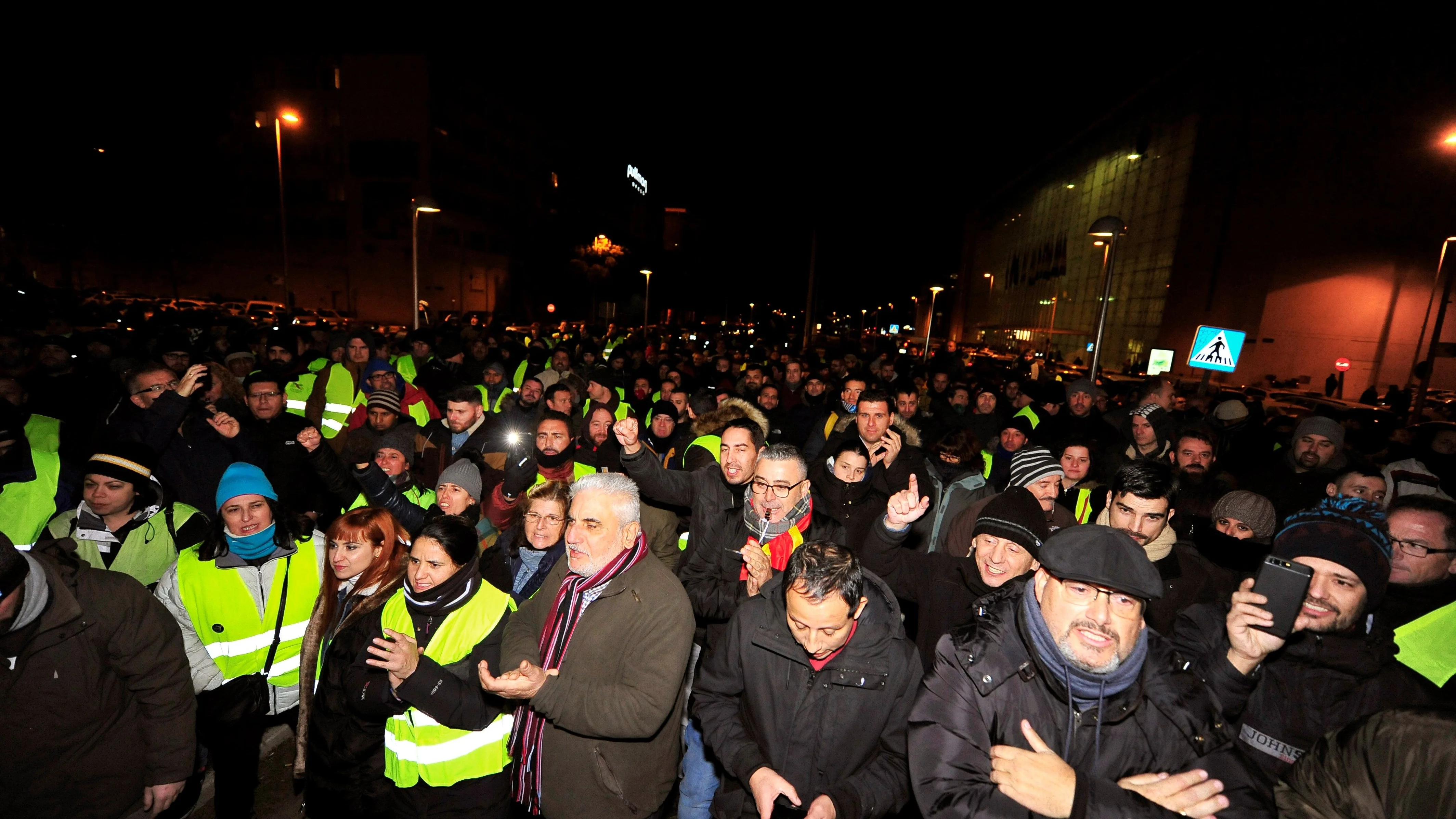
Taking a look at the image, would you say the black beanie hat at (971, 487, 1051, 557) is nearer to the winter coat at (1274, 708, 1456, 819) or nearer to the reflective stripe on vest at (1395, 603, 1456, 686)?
the winter coat at (1274, 708, 1456, 819)

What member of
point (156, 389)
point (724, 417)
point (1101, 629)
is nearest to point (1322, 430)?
point (724, 417)

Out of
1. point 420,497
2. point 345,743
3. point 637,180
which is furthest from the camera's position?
point 637,180

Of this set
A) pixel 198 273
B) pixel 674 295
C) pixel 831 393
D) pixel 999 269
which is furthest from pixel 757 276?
pixel 831 393

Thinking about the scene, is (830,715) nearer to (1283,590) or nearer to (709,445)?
(1283,590)

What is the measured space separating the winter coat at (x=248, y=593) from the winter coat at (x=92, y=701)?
32cm

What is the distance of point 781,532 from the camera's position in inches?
137

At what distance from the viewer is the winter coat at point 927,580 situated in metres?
3.29

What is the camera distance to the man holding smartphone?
7.93ft

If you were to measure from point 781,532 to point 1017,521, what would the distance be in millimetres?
1247

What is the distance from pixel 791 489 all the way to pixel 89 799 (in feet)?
11.4

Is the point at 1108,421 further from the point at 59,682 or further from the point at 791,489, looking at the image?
the point at 59,682

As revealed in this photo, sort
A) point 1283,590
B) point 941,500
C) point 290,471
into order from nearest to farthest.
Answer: point 1283,590 → point 941,500 → point 290,471

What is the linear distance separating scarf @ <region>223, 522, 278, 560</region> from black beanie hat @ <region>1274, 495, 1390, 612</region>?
497 cm

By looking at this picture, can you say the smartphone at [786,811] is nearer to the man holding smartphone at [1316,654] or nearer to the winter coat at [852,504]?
the man holding smartphone at [1316,654]
